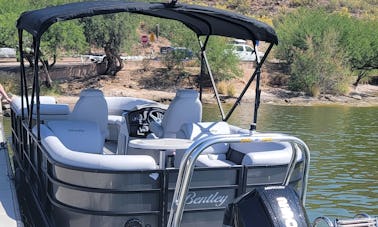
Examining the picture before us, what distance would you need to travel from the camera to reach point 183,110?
245 inches

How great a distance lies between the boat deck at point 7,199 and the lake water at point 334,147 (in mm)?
3998

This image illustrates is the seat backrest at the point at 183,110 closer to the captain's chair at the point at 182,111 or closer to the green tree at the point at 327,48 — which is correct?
the captain's chair at the point at 182,111

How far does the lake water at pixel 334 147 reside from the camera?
8898 millimetres

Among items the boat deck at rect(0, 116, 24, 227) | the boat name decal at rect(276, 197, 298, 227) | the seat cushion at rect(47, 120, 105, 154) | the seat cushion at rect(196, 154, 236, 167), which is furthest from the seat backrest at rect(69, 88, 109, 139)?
the boat name decal at rect(276, 197, 298, 227)

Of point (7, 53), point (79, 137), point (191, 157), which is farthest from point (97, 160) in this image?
point (7, 53)

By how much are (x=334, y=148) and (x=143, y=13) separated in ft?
29.8

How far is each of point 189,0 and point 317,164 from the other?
37278 mm

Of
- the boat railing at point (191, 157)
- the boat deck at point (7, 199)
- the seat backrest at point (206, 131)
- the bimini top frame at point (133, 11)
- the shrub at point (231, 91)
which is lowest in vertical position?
the shrub at point (231, 91)

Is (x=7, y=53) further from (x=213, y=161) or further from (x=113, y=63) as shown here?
(x=213, y=161)

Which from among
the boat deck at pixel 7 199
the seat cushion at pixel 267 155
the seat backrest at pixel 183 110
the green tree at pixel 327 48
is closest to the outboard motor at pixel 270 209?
the seat cushion at pixel 267 155

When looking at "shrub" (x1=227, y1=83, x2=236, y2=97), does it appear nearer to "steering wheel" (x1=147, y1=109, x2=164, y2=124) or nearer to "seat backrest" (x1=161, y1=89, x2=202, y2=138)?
"steering wheel" (x1=147, y1=109, x2=164, y2=124)

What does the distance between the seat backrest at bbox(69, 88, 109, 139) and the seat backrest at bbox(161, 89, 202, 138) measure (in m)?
0.75

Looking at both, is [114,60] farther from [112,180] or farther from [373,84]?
[112,180]

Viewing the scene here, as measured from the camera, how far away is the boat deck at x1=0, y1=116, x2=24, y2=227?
5.12 m
